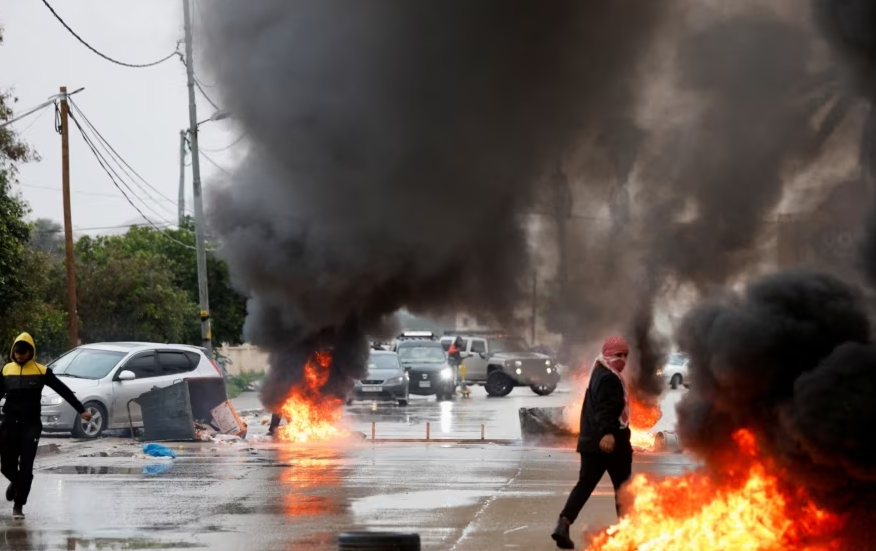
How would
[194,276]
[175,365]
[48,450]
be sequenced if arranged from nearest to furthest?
[48,450], [175,365], [194,276]

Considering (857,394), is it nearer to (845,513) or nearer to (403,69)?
(845,513)

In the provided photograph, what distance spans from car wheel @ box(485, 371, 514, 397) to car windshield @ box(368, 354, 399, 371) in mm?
5915

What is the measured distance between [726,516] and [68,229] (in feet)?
73.0

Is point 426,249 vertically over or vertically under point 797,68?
under

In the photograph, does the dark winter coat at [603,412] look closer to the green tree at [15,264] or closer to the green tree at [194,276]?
the green tree at [15,264]

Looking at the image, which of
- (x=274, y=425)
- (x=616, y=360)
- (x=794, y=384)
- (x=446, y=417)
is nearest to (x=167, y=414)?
(x=274, y=425)

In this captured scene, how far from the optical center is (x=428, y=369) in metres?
34.9

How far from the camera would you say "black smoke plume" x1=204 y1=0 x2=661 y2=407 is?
14.1 meters

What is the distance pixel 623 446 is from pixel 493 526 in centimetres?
149

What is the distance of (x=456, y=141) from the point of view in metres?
15.8

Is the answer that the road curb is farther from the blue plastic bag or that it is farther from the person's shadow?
the person's shadow

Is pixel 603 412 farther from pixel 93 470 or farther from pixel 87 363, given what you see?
pixel 87 363

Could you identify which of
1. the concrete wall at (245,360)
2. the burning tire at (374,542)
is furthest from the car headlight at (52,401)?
the concrete wall at (245,360)

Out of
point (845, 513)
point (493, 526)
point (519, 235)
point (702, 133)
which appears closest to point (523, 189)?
point (519, 235)
